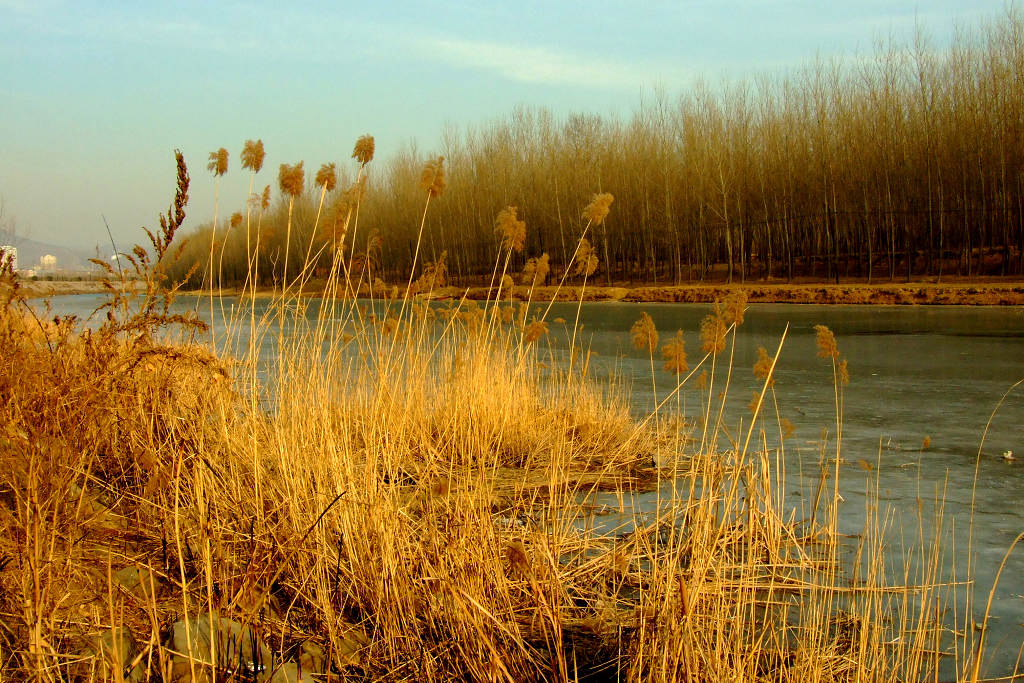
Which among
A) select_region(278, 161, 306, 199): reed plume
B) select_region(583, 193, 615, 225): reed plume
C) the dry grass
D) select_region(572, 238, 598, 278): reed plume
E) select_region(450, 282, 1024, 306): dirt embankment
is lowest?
the dry grass

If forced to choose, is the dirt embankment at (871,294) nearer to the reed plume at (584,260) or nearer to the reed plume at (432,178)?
the reed plume at (432,178)

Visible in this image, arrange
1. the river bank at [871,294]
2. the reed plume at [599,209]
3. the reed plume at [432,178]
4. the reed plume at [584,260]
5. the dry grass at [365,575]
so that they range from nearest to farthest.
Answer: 1. the dry grass at [365,575]
2. the reed plume at [599,209]
3. the reed plume at [584,260]
4. the reed plume at [432,178]
5. the river bank at [871,294]

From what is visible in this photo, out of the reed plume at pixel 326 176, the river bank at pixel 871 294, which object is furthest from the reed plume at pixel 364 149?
the river bank at pixel 871 294

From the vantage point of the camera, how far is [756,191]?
3066cm

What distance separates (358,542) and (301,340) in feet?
5.16

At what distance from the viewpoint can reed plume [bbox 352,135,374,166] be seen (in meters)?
3.89

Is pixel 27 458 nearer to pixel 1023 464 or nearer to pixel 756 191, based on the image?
pixel 1023 464

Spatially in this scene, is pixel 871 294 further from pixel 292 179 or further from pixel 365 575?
pixel 365 575

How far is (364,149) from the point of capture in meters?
3.92

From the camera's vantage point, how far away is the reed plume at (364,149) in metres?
3.89

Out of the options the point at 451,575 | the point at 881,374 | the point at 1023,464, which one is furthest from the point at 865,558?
the point at 881,374

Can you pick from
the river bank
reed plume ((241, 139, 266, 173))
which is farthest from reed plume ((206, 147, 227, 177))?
the river bank

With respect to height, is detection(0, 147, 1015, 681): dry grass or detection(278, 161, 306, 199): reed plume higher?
detection(278, 161, 306, 199): reed plume

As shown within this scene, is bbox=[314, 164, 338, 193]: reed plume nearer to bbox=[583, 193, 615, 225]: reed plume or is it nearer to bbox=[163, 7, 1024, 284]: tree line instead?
bbox=[583, 193, 615, 225]: reed plume
